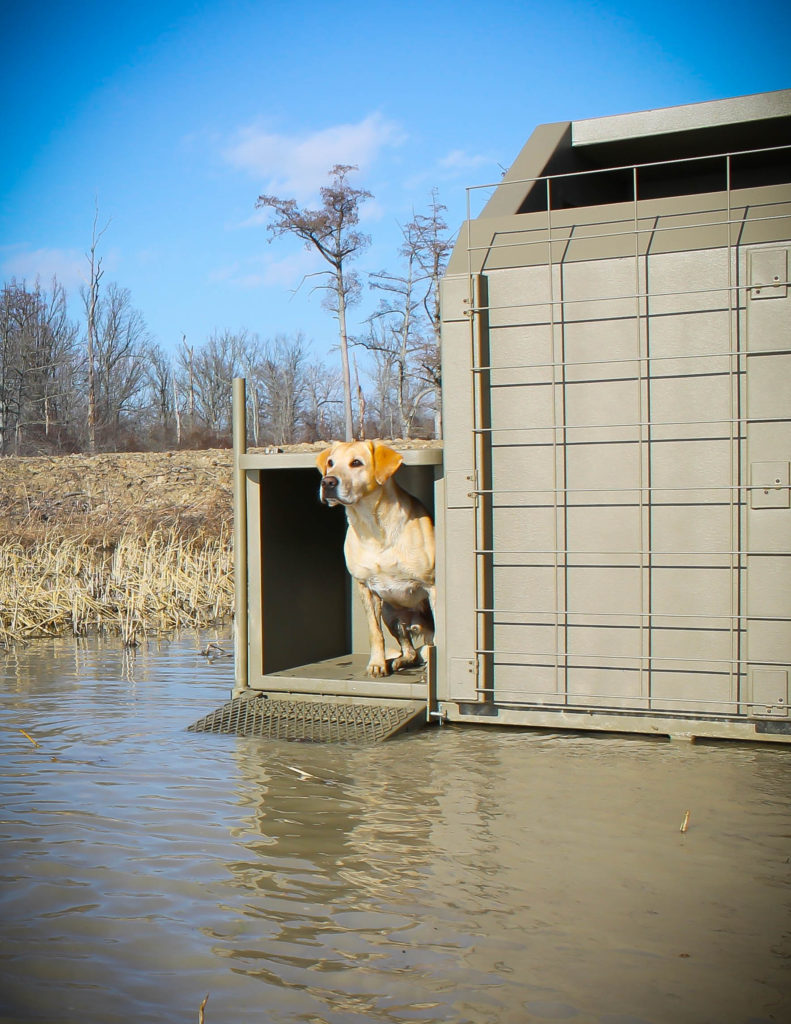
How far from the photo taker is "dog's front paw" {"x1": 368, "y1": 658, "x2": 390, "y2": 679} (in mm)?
6160

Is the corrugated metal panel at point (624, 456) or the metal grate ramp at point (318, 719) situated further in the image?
the metal grate ramp at point (318, 719)

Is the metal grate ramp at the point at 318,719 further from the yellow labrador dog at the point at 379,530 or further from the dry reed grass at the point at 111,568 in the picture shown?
the dry reed grass at the point at 111,568

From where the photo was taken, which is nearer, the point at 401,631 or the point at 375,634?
the point at 375,634

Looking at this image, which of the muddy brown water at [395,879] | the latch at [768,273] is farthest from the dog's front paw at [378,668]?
the latch at [768,273]

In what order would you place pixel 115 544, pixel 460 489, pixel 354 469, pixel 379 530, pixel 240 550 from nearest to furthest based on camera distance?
pixel 460 489
pixel 354 469
pixel 379 530
pixel 240 550
pixel 115 544

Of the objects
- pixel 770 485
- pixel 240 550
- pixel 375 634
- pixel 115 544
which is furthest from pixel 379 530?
pixel 115 544

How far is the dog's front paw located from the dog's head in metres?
1.07

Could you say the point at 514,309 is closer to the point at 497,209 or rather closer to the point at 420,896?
the point at 497,209

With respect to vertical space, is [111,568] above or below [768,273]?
below

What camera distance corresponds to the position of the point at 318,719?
5.55 m

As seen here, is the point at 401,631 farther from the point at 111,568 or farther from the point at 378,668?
the point at 111,568

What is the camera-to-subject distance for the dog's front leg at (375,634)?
20.2ft

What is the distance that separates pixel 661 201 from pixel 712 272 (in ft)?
1.65

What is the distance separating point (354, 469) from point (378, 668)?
1315mm
